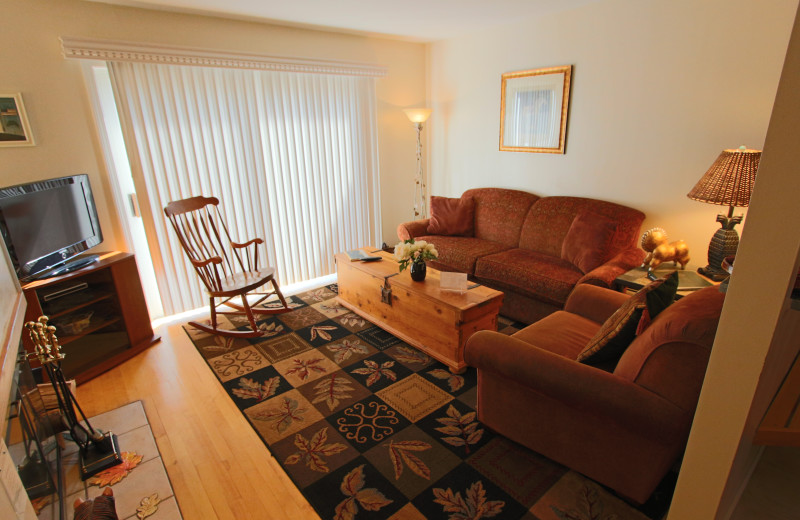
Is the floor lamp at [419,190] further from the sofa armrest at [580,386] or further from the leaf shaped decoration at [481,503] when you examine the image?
the leaf shaped decoration at [481,503]

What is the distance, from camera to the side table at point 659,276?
2.69m

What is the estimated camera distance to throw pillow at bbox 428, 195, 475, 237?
14.5 ft

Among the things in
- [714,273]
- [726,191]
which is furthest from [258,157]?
[714,273]

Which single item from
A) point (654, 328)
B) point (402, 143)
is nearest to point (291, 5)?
point (402, 143)

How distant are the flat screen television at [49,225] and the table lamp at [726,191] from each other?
436 cm

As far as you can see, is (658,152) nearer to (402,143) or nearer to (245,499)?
(402,143)

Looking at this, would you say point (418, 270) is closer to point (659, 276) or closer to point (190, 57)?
point (659, 276)

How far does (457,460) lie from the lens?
6.78 ft

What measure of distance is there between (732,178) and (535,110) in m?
1.91

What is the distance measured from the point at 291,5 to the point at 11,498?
3.44 meters

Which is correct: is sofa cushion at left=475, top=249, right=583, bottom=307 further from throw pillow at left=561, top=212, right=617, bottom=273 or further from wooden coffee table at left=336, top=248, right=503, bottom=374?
wooden coffee table at left=336, top=248, right=503, bottom=374

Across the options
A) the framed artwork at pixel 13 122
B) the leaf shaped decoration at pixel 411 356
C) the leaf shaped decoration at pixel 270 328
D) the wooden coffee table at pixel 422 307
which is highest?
the framed artwork at pixel 13 122

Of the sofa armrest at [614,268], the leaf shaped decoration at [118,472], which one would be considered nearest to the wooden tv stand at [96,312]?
the leaf shaped decoration at [118,472]

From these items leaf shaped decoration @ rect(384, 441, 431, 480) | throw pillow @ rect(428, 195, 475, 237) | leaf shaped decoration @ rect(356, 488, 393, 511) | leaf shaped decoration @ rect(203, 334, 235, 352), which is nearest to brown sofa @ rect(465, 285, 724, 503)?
leaf shaped decoration @ rect(384, 441, 431, 480)
